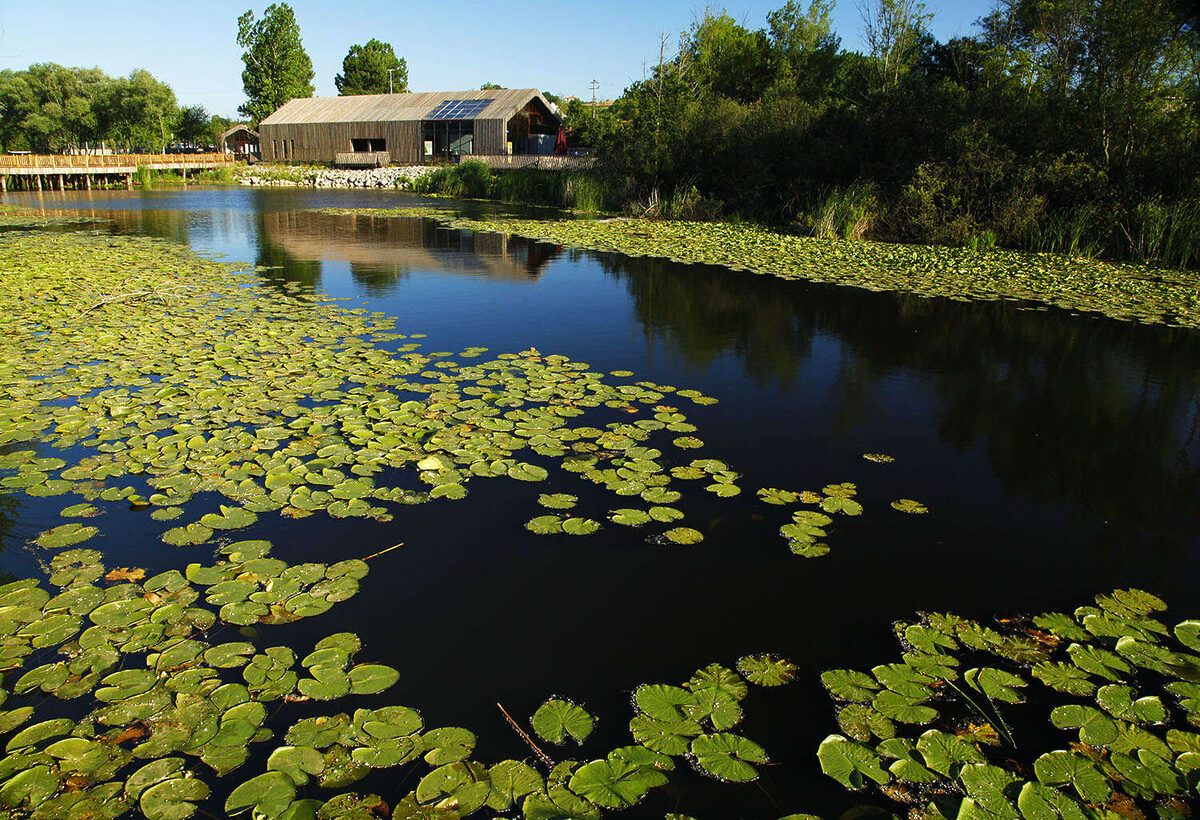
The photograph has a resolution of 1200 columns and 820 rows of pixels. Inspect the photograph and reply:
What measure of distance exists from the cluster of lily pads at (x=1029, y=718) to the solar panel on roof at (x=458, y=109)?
120 ft

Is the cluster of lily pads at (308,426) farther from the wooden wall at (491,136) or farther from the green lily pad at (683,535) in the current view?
the wooden wall at (491,136)

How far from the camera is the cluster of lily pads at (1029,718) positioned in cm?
176

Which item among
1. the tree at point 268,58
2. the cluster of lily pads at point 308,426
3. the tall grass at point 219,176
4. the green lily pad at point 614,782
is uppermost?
the tree at point 268,58

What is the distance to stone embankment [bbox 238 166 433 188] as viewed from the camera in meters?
31.2

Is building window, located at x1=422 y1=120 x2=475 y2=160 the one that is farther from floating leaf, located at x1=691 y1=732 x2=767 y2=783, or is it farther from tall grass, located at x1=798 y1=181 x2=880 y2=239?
floating leaf, located at x1=691 y1=732 x2=767 y2=783

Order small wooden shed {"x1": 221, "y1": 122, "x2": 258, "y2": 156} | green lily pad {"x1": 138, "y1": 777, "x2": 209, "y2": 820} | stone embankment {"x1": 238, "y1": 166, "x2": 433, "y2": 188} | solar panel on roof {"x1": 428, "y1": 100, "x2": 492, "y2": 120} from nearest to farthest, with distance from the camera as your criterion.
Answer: green lily pad {"x1": 138, "y1": 777, "x2": 209, "y2": 820} → stone embankment {"x1": 238, "y1": 166, "x2": 433, "y2": 188} → solar panel on roof {"x1": 428, "y1": 100, "x2": 492, "y2": 120} → small wooden shed {"x1": 221, "y1": 122, "x2": 258, "y2": 156}

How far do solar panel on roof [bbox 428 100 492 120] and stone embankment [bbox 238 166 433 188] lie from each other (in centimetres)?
398

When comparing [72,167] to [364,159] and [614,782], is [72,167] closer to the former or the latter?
[364,159]

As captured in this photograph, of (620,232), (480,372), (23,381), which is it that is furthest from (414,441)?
(620,232)

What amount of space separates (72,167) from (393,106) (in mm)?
16844

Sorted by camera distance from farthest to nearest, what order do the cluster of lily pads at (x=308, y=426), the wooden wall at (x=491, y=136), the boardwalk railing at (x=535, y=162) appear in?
the wooden wall at (x=491, y=136), the boardwalk railing at (x=535, y=162), the cluster of lily pads at (x=308, y=426)

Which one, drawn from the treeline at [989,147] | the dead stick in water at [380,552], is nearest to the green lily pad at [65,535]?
the dead stick in water at [380,552]

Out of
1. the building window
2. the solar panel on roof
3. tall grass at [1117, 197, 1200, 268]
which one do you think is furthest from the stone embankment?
tall grass at [1117, 197, 1200, 268]

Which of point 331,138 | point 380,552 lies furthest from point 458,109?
point 380,552
